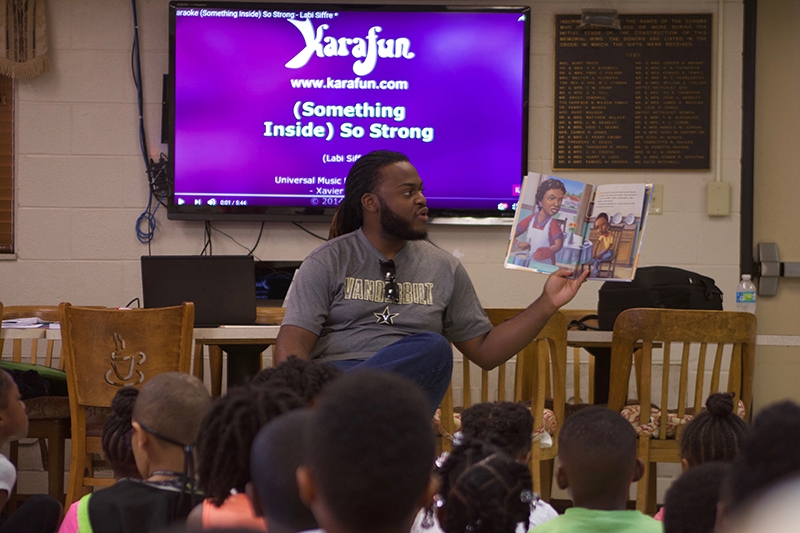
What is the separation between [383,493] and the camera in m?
0.79

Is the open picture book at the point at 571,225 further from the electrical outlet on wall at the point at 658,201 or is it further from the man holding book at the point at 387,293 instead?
the electrical outlet on wall at the point at 658,201

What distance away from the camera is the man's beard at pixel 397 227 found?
2.31 metres

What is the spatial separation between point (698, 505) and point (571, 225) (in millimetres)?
1340

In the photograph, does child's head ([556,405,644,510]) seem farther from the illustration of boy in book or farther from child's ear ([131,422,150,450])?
the illustration of boy in book

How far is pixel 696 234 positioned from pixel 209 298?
8.23 feet

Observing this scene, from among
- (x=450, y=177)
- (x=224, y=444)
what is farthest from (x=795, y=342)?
(x=224, y=444)

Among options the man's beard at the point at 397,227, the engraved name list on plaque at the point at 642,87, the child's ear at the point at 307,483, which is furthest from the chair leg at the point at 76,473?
the engraved name list on plaque at the point at 642,87

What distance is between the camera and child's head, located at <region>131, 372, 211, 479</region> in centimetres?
149

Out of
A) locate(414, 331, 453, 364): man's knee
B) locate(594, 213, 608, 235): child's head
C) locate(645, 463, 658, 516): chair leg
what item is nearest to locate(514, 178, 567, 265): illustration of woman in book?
locate(594, 213, 608, 235): child's head

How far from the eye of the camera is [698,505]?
3.43 ft

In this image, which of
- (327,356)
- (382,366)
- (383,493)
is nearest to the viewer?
(383,493)

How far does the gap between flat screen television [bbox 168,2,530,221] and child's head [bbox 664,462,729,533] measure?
10.0ft

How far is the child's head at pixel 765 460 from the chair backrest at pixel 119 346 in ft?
6.28

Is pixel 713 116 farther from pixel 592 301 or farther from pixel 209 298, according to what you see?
pixel 209 298
